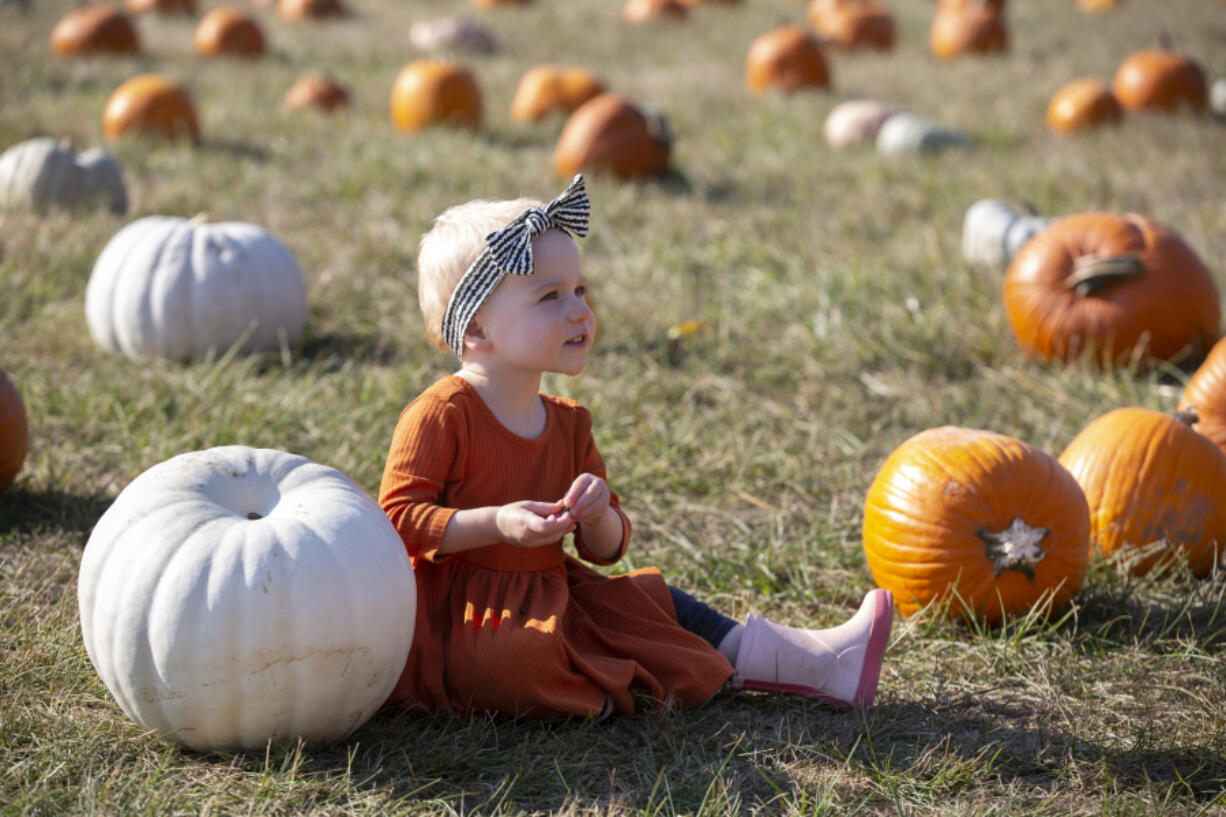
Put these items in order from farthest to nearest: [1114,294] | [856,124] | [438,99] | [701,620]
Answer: [856,124] < [438,99] < [1114,294] < [701,620]

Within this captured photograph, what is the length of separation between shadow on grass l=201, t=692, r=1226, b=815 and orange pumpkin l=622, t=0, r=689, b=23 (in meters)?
12.1

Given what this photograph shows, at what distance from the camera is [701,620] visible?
10.2ft

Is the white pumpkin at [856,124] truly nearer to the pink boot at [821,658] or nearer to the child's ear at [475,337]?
the pink boot at [821,658]

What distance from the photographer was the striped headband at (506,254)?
2.69 meters

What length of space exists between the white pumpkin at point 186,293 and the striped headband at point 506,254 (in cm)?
230

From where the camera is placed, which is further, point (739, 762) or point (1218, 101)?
point (1218, 101)

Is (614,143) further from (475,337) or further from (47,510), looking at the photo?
(475,337)

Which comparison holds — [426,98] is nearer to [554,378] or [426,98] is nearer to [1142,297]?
[554,378]

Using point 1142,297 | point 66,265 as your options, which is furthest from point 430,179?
point 1142,297

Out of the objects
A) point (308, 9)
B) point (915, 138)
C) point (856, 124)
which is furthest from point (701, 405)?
point (308, 9)

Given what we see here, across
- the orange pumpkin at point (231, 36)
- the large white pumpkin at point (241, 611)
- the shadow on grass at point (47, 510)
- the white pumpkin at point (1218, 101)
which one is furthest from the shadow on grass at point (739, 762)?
the orange pumpkin at point (231, 36)

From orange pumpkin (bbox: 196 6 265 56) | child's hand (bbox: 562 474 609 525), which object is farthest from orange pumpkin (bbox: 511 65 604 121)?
child's hand (bbox: 562 474 609 525)

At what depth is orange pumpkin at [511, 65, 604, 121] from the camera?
922 cm

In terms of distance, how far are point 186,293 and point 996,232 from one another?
3.93 meters
